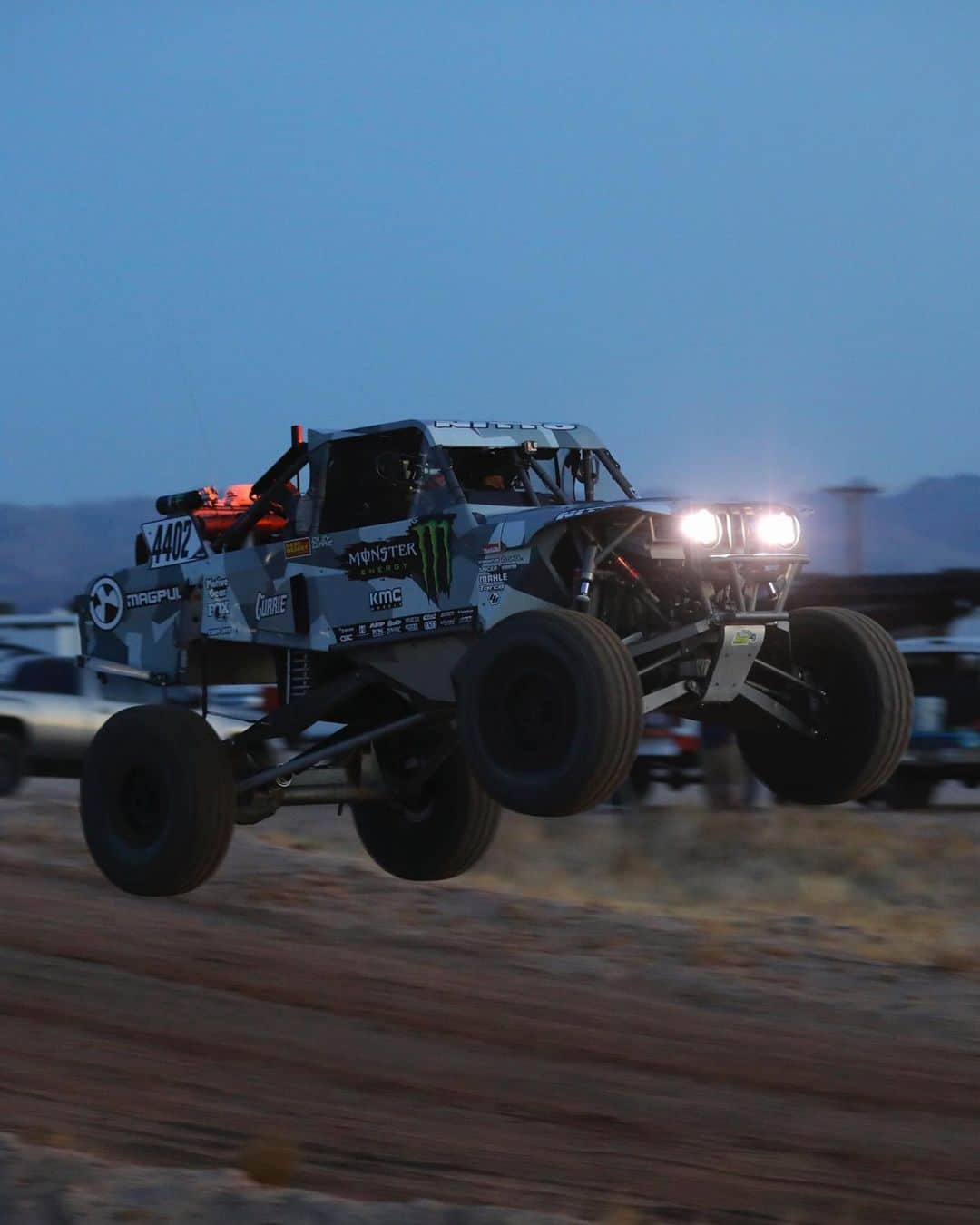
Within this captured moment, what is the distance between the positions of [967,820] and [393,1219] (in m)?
14.3

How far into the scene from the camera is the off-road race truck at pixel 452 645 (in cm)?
854

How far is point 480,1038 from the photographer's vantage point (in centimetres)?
1034

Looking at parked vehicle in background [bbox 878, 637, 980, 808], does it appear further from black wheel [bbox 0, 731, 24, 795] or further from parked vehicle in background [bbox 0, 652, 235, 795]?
black wheel [bbox 0, 731, 24, 795]

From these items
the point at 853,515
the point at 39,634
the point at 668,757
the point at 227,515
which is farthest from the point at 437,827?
the point at 853,515

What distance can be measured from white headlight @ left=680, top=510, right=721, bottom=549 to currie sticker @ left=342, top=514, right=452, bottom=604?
4.00 ft

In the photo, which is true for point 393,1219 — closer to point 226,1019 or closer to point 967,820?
point 226,1019

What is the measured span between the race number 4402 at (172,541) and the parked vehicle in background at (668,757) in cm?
1035

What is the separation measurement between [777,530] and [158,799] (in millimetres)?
3790

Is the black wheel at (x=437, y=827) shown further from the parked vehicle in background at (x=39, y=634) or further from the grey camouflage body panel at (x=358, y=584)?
the parked vehicle in background at (x=39, y=634)

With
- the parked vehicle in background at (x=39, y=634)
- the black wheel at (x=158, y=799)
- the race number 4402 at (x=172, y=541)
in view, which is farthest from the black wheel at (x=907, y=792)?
the black wheel at (x=158, y=799)

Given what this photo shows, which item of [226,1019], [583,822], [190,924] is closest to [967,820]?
[583,822]

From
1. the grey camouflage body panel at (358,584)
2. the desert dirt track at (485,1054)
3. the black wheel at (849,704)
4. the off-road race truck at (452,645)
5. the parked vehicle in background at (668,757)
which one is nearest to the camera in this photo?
the desert dirt track at (485,1054)

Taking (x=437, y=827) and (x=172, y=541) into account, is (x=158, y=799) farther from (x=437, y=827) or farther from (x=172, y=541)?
(x=437, y=827)

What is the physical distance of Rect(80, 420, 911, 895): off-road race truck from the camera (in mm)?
8539
